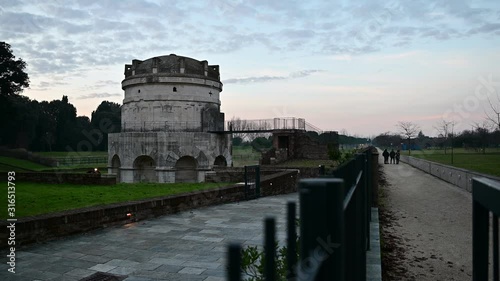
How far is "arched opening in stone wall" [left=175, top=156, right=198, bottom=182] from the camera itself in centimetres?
2998

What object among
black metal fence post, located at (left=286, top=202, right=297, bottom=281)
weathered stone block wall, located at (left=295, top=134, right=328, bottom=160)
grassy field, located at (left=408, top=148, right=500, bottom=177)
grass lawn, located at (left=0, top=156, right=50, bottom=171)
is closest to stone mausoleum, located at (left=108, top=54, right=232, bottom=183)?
weathered stone block wall, located at (left=295, top=134, right=328, bottom=160)

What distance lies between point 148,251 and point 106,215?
9.04ft

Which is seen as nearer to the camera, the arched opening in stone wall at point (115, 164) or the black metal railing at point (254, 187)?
the black metal railing at point (254, 187)

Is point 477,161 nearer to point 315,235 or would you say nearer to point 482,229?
point 482,229

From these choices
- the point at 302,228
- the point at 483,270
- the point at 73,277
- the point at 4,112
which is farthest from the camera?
the point at 4,112

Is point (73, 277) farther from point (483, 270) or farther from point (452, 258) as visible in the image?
point (452, 258)

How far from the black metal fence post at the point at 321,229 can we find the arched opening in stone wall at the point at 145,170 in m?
30.2

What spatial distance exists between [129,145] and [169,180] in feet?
14.3

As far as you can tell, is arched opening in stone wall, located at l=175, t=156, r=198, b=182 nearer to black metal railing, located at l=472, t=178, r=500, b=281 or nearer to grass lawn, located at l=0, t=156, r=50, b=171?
grass lawn, located at l=0, t=156, r=50, b=171

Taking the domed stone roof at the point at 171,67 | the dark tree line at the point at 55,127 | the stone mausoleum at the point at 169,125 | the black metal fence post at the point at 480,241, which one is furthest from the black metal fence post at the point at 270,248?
the dark tree line at the point at 55,127

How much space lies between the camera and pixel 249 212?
1230 cm

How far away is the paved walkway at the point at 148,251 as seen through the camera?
6.24 meters

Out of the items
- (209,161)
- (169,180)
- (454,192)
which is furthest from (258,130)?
(454,192)

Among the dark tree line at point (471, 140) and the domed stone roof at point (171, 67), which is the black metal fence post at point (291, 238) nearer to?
the domed stone roof at point (171, 67)
